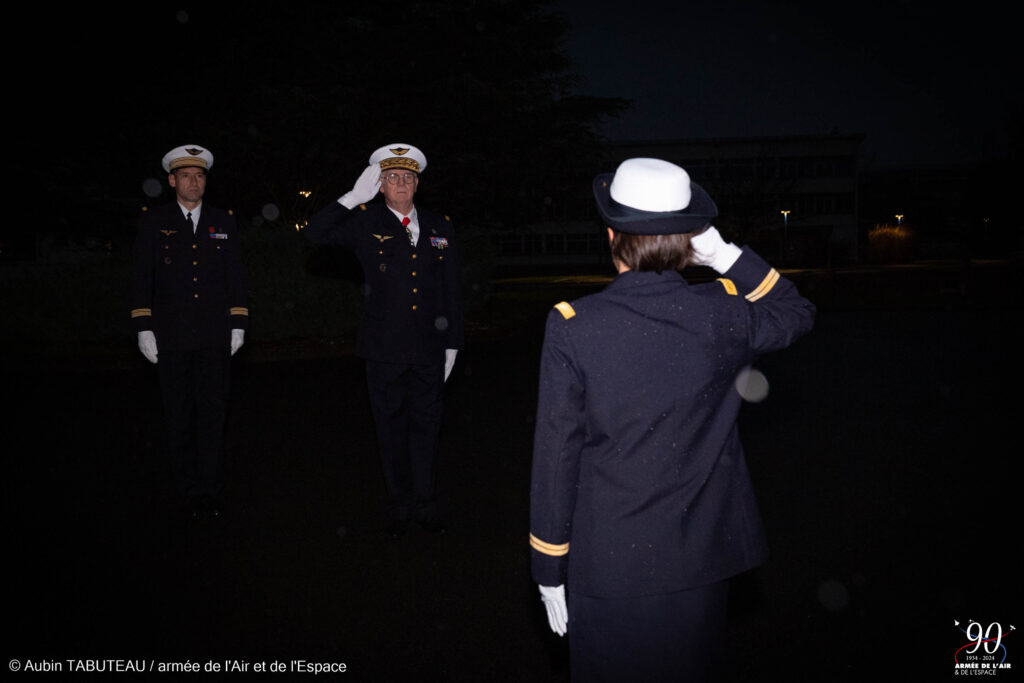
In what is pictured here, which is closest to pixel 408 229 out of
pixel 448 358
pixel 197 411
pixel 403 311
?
pixel 403 311

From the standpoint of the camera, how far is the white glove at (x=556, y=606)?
2.34m

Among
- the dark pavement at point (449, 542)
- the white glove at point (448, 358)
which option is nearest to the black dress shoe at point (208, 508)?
the dark pavement at point (449, 542)

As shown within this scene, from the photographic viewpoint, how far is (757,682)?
343 centimetres

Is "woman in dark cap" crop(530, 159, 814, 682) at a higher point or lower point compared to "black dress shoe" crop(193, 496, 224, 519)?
higher

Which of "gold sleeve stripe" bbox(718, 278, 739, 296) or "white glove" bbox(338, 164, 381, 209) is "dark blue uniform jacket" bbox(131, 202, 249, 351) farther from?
"gold sleeve stripe" bbox(718, 278, 739, 296)

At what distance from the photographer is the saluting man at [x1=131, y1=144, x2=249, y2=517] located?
217 inches

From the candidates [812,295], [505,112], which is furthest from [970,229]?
[505,112]

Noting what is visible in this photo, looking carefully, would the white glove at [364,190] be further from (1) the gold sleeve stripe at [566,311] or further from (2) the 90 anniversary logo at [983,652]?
(2) the 90 anniversary logo at [983,652]

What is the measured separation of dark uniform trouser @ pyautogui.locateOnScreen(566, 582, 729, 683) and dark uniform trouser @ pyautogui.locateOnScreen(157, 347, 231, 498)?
4023 mm

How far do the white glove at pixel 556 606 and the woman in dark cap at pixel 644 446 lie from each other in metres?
0.03

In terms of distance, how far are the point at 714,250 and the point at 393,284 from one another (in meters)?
3.00

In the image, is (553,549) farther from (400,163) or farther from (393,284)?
(400,163)

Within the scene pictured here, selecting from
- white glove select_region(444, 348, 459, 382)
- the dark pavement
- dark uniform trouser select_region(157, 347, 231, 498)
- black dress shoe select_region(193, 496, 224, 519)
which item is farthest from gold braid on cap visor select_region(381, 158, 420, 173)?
black dress shoe select_region(193, 496, 224, 519)

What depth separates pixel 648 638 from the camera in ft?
7.27
